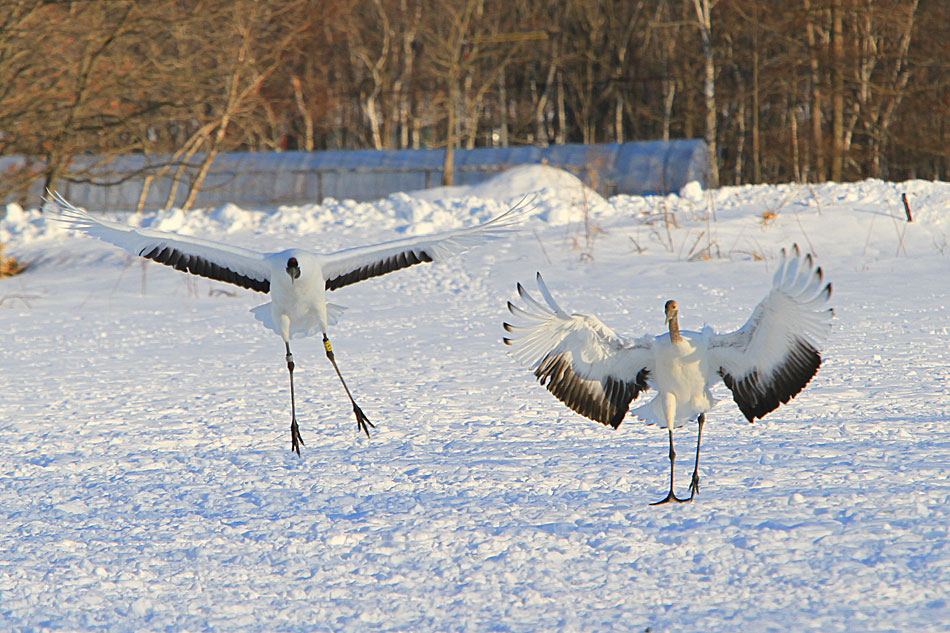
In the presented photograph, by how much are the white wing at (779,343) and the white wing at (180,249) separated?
320 centimetres

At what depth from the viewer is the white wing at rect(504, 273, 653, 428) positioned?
4.75 m

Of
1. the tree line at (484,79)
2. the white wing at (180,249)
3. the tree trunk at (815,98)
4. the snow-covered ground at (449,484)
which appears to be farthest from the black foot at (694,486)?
the tree trunk at (815,98)

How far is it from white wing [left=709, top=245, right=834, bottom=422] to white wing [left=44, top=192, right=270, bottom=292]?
320cm

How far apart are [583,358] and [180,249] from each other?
3226mm

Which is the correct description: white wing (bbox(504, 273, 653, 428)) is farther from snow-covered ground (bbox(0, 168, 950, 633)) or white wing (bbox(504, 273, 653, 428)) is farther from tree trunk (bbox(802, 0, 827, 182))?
tree trunk (bbox(802, 0, 827, 182))

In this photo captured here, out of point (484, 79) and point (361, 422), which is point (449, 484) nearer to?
point (361, 422)

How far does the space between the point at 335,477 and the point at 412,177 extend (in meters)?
19.9

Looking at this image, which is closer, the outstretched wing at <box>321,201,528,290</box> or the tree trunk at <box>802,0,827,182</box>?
the outstretched wing at <box>321,201,528,290</box>

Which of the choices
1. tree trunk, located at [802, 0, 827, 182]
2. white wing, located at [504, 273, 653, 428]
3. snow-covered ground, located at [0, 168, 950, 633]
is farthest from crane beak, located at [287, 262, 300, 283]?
tree trunk, located at [802, 0, 827, 182]

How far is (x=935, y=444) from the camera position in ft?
17.8

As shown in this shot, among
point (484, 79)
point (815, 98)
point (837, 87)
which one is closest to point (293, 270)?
point (837, 87)

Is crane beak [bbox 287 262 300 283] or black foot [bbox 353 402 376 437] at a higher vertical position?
crane beak [bbox 287 262 300 283]

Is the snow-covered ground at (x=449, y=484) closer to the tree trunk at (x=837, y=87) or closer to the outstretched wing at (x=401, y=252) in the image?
the outstretched wing at (x=401, y=252)

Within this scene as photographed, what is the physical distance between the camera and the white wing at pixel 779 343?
165 inches
